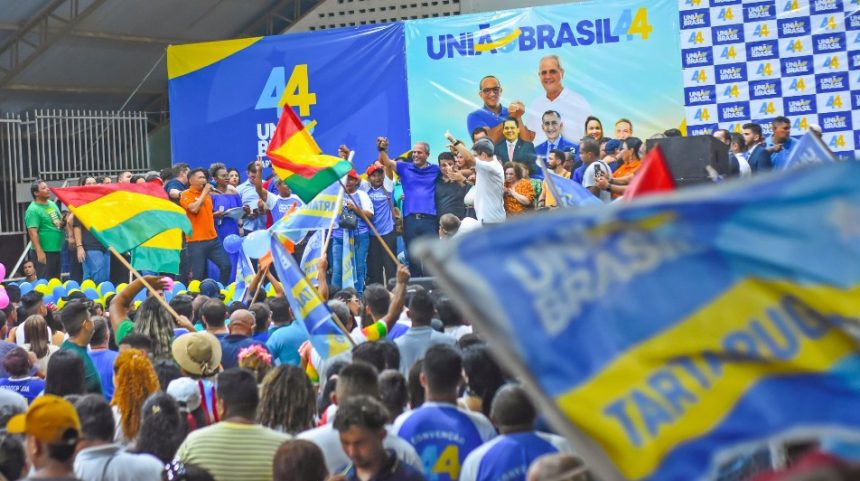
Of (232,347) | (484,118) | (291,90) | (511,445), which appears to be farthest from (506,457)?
(291,90)

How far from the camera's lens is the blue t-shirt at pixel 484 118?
1850 centimetres

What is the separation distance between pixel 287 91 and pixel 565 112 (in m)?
4.56

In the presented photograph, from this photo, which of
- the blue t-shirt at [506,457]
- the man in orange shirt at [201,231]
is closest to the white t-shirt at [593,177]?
the man in orange shirt at [201,231]

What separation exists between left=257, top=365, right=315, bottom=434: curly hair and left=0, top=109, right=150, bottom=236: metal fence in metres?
14.8

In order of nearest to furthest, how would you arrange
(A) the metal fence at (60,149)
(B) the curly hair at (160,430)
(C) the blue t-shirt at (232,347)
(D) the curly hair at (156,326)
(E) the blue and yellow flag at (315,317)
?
(B) the curly hair at (160,430) → (E) the blue and yellow flag at (315,317) → (C) the blue t-shirt at (232,347) → (D) the curly hair at (156,326) → (A) the metal fence at (60,149)

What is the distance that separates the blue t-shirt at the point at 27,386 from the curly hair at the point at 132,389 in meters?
1.15

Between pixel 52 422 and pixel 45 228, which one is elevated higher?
pixel 45 228

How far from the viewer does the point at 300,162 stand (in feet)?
34.6

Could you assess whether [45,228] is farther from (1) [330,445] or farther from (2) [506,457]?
(2) [506,457]

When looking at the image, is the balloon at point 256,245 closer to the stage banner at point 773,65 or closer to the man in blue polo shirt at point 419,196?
the man in blue polo shirt at point 419,196

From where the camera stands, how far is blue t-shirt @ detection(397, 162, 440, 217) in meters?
15.1

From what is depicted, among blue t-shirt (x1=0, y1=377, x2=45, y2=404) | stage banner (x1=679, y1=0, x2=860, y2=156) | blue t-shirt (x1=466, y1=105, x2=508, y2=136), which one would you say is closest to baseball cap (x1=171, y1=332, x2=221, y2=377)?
blue t-shirt (x1=0, y1=377, x2=45, y2=404)

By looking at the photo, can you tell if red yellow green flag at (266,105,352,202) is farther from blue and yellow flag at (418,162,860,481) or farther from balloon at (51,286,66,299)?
blue and yellow flag at (418,162,860,481)

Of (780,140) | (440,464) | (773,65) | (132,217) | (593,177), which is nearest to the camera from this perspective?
(440,464)
